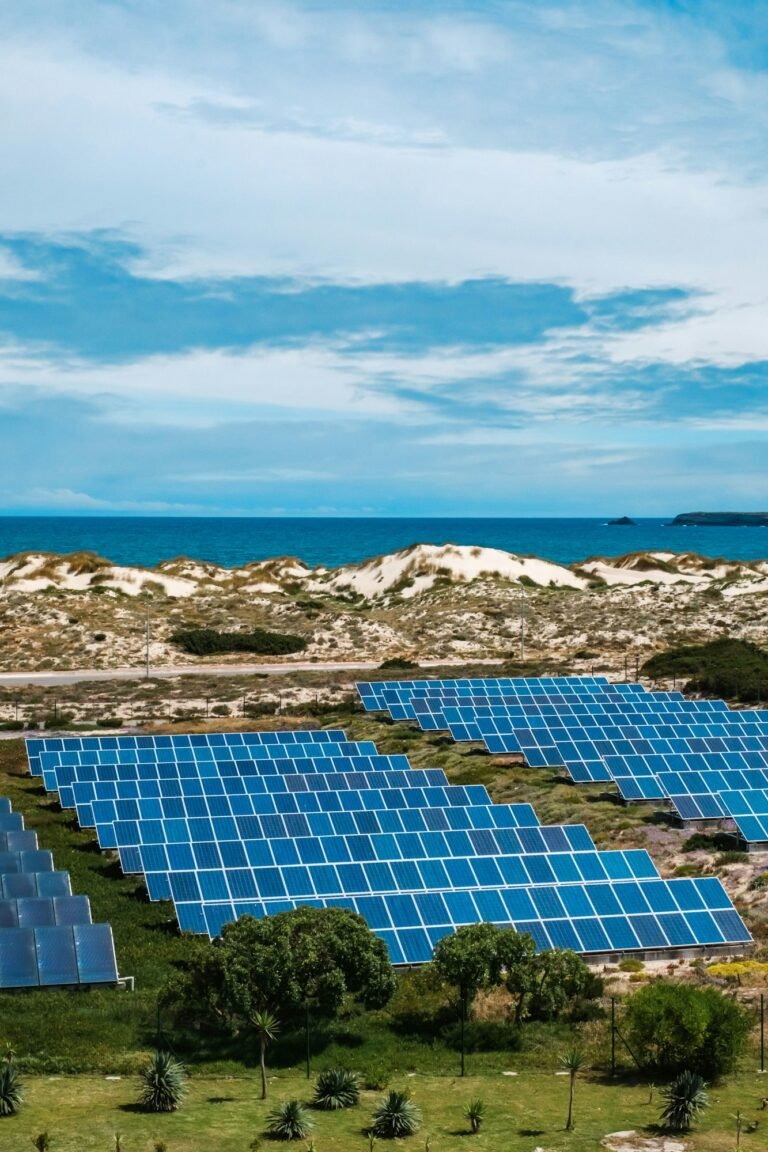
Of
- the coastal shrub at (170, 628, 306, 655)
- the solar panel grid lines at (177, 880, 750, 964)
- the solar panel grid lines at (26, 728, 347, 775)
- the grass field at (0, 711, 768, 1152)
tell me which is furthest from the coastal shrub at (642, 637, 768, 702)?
the grass field at (0, 711, 768, 1152)

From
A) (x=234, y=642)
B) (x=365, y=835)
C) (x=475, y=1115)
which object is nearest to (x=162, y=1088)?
(x=475, y=1115)

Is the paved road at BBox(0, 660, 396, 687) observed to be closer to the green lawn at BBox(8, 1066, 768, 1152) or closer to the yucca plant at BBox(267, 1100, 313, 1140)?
the green lawn at BBox(8, 1066, 768, 1152)

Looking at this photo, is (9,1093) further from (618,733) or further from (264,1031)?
(618,733)

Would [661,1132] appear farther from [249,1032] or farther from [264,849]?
[264,849]

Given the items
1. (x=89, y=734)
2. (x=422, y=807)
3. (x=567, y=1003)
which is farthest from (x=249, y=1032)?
(x=89, y=734)

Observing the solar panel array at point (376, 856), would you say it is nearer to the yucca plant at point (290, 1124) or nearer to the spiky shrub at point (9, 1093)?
the yucca plant at point (290, 1124)

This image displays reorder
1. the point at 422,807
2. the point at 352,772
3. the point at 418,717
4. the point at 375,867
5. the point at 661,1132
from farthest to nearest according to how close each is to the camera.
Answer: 1. the point at 418,717
2. the point at 352,772
3. the point at 422,807
4. the point at 375,867
5. the point at 661,1132
